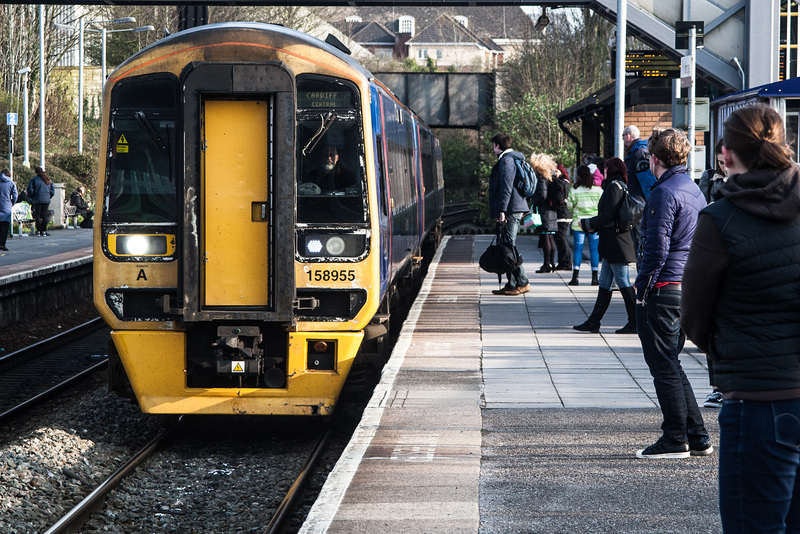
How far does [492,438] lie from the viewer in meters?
6.28

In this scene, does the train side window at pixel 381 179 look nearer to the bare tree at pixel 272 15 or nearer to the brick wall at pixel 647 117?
the brick wall at pixel 647 117

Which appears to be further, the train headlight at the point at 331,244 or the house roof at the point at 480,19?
the house roof at the point at 480,19

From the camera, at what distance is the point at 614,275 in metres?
10.2

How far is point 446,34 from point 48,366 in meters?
95.7

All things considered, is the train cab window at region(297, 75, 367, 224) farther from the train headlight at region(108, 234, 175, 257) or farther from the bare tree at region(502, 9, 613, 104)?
the bare tree at region(502, 9, 613, 104)

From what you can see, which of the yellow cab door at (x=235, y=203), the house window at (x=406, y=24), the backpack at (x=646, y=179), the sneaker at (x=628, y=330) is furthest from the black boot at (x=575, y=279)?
the house window at (x=406, y=24)

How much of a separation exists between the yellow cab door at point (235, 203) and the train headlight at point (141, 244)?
0.31 meters

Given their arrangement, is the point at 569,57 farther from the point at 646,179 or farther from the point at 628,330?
the point at 646,179

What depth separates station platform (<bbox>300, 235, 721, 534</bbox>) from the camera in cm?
479

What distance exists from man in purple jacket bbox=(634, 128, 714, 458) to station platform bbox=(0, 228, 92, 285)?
11.5 meters

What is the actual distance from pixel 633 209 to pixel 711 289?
20.4ft

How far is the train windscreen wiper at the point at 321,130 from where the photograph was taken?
7652 millimetres

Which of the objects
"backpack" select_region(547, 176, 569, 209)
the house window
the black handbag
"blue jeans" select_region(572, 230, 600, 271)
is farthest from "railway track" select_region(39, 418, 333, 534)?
the house window

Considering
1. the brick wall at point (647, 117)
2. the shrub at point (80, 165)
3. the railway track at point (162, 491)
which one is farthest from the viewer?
the shrub at point (80, 165)
